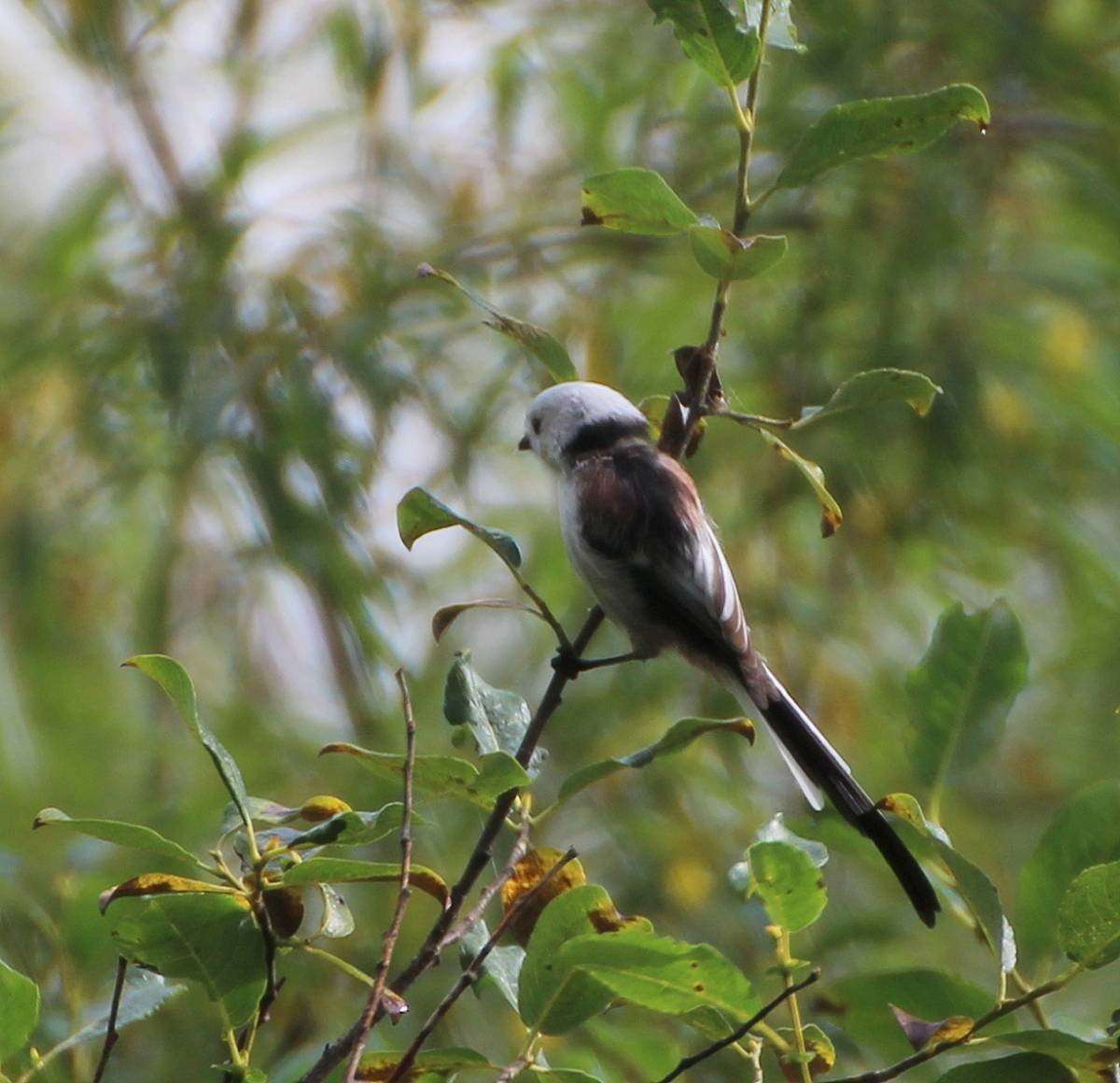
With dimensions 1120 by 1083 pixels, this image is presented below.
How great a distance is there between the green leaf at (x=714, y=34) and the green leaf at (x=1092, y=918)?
0.69m

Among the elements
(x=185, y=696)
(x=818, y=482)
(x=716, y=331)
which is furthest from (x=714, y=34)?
(x=185, y=696)

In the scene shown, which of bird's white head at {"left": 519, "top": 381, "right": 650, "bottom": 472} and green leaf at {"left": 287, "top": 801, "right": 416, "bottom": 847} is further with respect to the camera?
bird's white head at {"left": 519, "top": 381, "right": 650, "bottom": 472}

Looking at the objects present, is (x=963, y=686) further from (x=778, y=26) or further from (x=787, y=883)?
(x=778, y=26)

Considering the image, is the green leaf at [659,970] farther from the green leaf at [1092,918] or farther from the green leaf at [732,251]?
the green leaf at [732,251]

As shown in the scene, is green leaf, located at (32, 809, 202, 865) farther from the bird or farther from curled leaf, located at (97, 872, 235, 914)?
the bird

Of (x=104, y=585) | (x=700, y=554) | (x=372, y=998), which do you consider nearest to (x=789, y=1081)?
(x=372, y=998)

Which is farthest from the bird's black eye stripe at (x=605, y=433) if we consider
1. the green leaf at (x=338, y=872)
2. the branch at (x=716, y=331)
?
the green leaf at (x=338, y=872)

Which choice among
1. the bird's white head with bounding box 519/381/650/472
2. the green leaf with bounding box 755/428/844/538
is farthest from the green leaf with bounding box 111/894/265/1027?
the bird's white head with bounding box 519/381/650/472

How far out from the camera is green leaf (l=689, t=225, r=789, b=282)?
1.21m

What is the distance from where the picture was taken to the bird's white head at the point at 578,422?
2320mm

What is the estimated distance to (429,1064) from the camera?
3.82 feet

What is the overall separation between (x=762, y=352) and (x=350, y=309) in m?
0.86

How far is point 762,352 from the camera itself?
3.21m

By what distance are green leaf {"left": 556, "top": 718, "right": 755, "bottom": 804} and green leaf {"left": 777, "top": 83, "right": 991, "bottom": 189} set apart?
0.44 metres
